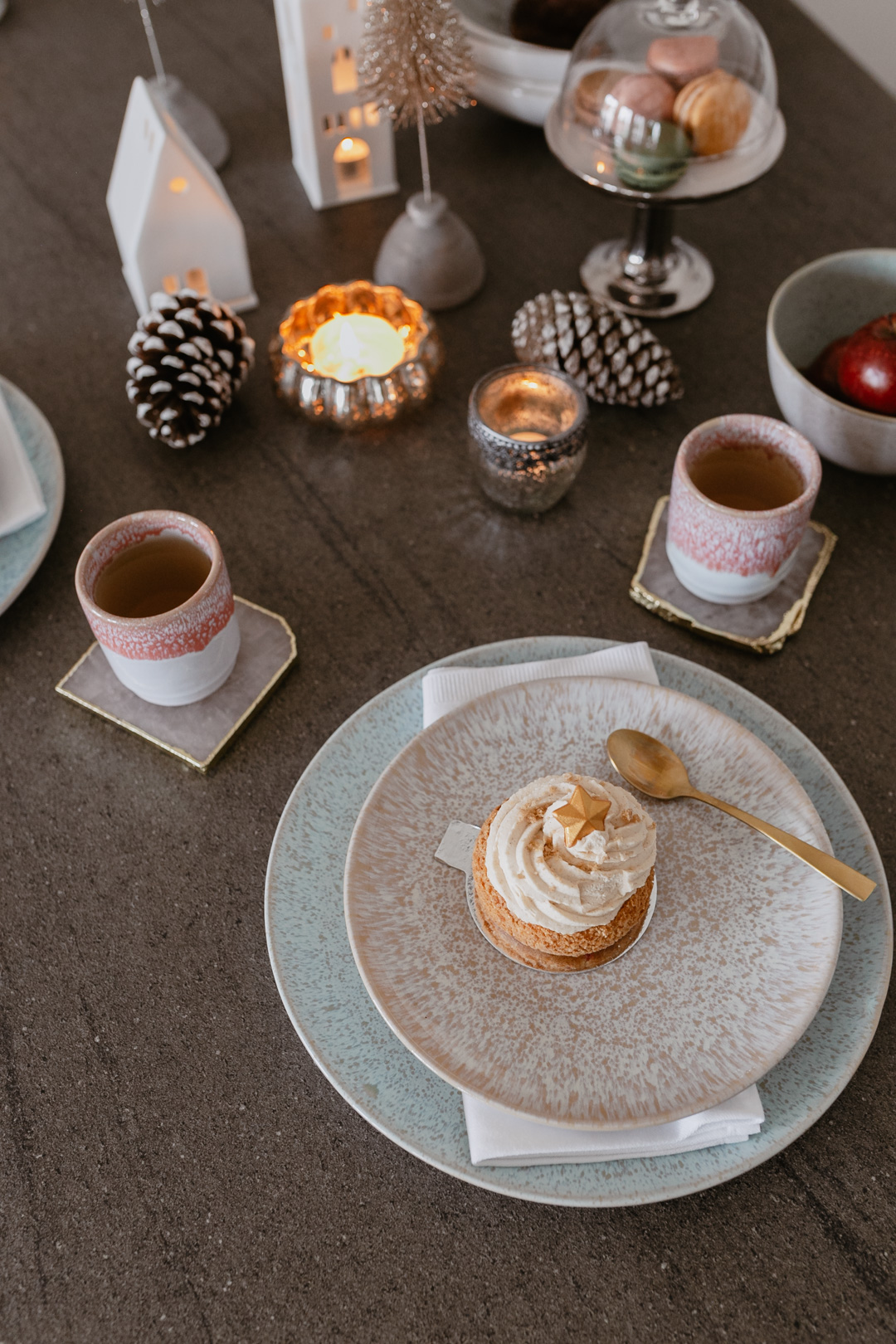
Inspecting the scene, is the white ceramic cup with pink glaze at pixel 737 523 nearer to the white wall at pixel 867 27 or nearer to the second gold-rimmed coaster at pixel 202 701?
the second gold-rimmed coaster at pixel 202 701

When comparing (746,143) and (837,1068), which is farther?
(746,143)

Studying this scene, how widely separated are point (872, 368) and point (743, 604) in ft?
0.66

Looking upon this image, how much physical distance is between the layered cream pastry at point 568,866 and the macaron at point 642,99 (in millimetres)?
575

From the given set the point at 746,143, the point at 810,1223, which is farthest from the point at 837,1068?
the point at 746,143

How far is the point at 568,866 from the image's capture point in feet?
1.75

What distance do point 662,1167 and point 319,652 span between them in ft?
1.35

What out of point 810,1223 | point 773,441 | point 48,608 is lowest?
point 810,1223

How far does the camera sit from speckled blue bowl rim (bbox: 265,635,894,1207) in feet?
1.70

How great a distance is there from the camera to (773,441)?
0.72 m

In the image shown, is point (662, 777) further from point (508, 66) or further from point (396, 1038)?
point (508, 66)

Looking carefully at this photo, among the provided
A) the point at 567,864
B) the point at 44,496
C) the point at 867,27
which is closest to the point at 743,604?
the point at 567,864

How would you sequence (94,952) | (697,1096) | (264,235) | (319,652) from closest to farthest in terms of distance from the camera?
1. (697,1096)
2. (94,952)
3. (319,652)
4. (264,235)

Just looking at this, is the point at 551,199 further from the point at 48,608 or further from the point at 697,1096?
the point at 697,1096

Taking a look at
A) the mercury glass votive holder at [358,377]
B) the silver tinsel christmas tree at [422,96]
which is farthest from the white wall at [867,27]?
the mercury glass votive holder at [358,377]
